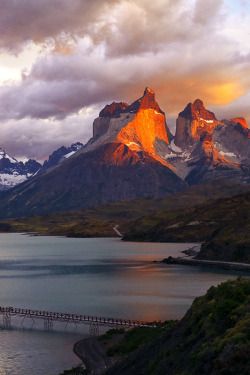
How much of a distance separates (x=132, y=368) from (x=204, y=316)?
924cm

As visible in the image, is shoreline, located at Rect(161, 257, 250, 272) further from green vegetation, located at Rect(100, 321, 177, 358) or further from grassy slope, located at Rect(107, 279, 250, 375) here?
grassy slope, located at Rect(107, 279, 250, 375)

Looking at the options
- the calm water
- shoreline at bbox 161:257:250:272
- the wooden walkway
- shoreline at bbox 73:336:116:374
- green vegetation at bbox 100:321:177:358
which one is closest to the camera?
shoreline at bbox 73:336:116:374

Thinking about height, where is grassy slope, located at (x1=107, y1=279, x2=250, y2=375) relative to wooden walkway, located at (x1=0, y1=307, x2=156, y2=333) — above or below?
above

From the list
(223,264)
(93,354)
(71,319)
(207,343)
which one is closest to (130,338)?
(93,354)

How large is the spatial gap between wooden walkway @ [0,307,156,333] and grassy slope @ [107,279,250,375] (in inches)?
1253

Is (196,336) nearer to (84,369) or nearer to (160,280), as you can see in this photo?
(84,369)

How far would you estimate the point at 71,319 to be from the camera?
295 ft

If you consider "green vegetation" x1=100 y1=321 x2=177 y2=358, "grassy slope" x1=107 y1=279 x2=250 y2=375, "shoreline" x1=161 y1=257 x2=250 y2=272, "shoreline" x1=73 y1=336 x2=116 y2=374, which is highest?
"grassy slope" x1=107 y1=279 x2=250 y2=375

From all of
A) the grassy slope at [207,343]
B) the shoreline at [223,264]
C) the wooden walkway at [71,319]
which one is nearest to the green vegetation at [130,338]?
the wooden walkway at [71,319]

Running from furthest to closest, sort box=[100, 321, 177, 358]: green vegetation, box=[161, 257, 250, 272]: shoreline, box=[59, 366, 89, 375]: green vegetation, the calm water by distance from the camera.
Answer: box=[161, 257, 250, 272]: shoreline < the calm water < box=[100, 321, 177, 358]: green vegetation < box=[59, 366, 89, 375]: green vegetation

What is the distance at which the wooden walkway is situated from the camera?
84.6 m

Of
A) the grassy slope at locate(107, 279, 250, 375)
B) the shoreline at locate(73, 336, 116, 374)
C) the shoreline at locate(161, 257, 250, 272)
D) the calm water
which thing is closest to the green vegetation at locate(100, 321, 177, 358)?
the shoreline at locate(73, 336, 116, 374)

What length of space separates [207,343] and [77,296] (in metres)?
86.2

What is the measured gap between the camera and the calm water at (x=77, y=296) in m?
68.9
